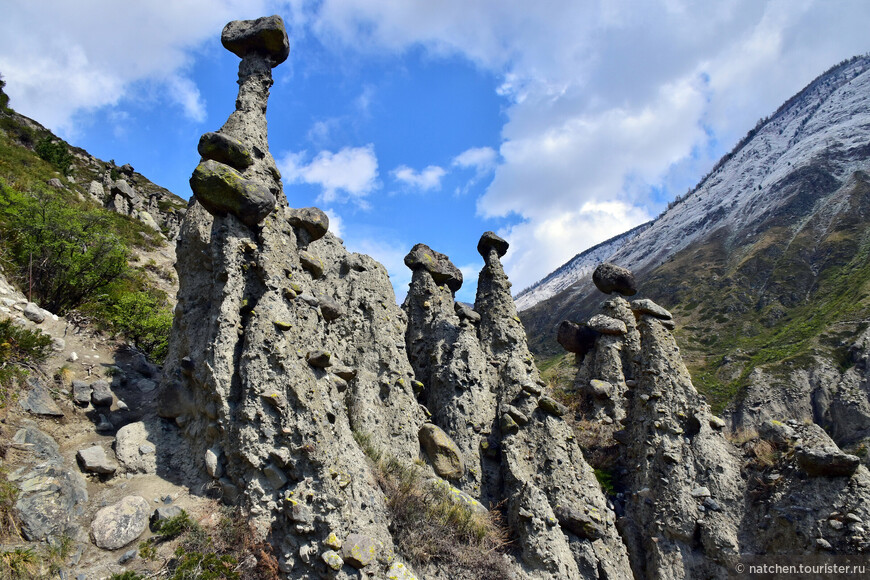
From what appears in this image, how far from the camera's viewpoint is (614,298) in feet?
53.0

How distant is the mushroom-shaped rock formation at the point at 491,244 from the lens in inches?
566

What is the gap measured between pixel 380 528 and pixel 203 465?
2.94m

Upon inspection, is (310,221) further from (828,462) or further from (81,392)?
(828,462)

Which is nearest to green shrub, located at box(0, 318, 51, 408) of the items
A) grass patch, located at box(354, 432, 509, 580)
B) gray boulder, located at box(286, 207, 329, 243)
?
gray boulder, located at box(286, 207, 329, 243)

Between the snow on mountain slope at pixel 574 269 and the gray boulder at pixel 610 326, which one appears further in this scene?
the snow on mountain slope at pixel 574 269

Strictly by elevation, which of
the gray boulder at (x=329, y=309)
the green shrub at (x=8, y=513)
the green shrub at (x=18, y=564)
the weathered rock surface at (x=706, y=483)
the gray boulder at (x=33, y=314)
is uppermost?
the gray boulder at (x=33, y=314)

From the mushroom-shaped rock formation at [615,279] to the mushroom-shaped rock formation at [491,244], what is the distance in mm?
3711

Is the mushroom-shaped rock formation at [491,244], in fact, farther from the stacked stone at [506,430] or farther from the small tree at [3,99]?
the small tree at [3,99]

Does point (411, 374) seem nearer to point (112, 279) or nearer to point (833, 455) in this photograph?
point (833, 455)

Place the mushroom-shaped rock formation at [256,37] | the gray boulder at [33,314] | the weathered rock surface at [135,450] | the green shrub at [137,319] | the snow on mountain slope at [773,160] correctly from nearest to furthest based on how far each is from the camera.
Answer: the weathered rock surface at [135,450], the gray boulder at [33,314], the mushroom-shaped rock formation at [256,37], the green shrub at [137,319], the snow on mountain slope at [773,160]

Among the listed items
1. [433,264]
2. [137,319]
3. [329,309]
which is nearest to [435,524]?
[329,309]

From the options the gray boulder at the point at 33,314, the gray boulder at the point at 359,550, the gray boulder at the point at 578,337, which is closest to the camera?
the gray boulder at the point at 359,550

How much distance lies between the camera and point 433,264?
44.4 ft

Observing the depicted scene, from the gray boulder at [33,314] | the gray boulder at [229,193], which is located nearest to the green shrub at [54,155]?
the gray boulder at [33,314]
